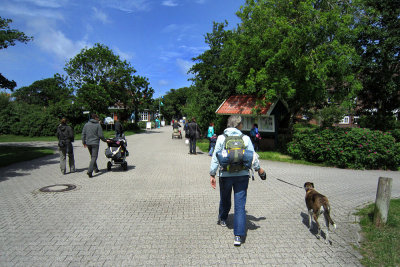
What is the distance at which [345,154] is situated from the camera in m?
10.6

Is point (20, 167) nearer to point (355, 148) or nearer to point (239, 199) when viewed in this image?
point (239, 199)

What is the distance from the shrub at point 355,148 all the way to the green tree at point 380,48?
22.8 ft

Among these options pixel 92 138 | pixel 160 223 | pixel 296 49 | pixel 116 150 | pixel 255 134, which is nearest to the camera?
pixel 160 223

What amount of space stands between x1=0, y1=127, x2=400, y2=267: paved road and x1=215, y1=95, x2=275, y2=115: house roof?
6.65m

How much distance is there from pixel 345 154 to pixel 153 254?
940cm

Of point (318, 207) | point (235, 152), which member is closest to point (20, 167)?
point (235, 152)

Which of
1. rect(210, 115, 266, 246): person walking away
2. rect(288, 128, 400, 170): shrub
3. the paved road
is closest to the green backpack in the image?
rect(210, 115, 266, 246): person walking away

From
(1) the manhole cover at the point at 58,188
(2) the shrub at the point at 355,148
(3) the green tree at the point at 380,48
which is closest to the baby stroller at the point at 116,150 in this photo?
(1) the manhole cover at the point at 58,188

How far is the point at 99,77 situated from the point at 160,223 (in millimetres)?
34112

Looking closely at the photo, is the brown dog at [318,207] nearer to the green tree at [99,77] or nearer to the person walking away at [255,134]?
the person walking away at [255,134]

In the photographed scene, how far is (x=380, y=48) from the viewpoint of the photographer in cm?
1557

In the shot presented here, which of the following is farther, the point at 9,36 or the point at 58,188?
the point at 9,36

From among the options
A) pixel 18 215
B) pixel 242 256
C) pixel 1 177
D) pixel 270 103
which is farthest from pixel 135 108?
pixel 242 256

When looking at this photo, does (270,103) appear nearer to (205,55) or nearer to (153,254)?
(205,55)
